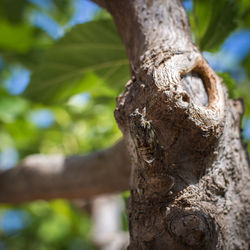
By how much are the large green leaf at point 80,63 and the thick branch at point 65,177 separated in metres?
0.32

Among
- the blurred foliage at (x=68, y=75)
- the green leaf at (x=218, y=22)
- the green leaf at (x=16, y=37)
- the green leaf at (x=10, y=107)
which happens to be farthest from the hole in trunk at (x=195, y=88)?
the green leaf at (x=16, y=37)

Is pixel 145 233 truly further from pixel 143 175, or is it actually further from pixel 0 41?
pixel 0 41

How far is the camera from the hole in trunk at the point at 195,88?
70 centimetres

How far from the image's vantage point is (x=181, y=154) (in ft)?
2.20

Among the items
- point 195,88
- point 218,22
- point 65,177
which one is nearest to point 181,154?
point 195,88

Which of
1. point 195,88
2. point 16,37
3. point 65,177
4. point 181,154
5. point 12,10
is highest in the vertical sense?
point 12,10

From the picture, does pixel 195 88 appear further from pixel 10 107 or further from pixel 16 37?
pixel 16 37

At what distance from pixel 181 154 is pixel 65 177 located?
0.98 meters

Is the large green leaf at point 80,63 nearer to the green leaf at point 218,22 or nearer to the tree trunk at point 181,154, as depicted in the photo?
the green leaf at point 218,22

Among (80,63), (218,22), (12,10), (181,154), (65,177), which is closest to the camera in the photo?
(181,154)

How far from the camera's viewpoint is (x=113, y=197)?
121 inches

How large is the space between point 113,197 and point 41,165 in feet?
5.26

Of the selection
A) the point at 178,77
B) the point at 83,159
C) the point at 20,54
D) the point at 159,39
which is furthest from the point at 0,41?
the point at 178,77

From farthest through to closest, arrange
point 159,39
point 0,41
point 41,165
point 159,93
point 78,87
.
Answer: point 0,41 < point 41,165 < point 78,87 < point 159,39 < point 159,93
